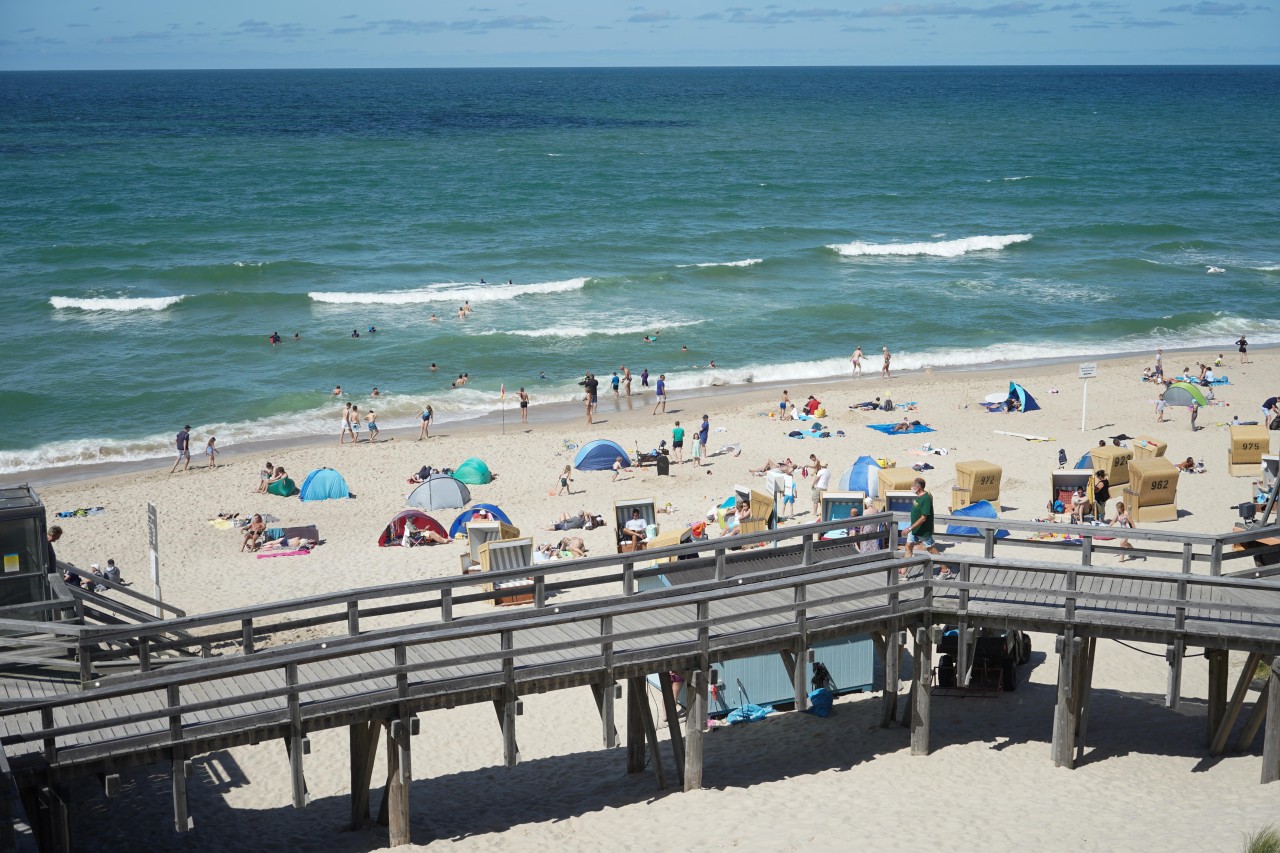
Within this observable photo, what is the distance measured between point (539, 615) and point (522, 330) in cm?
3125

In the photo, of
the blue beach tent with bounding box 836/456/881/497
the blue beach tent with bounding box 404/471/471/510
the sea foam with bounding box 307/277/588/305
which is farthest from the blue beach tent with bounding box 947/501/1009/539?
the sea foam with bounding box 307/277/588/305

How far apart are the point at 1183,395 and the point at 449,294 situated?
1078 inches

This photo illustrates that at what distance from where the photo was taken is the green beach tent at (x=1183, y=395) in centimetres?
2945

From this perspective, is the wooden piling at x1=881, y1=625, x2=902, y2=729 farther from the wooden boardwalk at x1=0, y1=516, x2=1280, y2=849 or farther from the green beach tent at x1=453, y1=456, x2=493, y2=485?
the green beach tent at x1=453, y1=456, x2=493, y2=485

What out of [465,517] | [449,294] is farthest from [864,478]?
[449,294]

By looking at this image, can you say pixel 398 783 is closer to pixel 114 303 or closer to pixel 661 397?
pixel 661 397

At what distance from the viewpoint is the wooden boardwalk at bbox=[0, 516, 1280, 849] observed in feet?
33.7

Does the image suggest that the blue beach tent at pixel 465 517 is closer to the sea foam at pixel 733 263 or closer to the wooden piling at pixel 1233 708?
the wooden piling at pixel 1233 708

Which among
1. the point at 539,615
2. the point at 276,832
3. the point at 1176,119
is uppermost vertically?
the point at 1176,119

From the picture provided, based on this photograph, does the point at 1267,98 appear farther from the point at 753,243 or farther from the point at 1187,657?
the point at 1187,657

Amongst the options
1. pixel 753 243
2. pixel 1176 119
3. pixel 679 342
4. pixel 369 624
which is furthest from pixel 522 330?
pixel 1176 119

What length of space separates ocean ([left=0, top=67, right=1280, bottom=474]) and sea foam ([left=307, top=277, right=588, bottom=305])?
19 centimetres

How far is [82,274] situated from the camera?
49.8 meters

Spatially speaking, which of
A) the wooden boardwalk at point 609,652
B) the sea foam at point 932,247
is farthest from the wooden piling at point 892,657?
the sea foam at point 932,247
